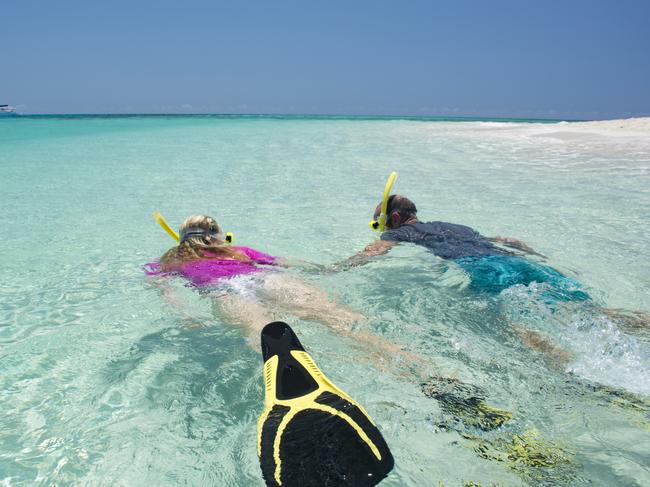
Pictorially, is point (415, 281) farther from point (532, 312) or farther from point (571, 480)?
point (571, 480)

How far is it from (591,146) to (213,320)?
1772 cm

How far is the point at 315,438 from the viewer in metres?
1.88

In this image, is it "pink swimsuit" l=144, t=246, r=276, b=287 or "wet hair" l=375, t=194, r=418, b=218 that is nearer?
"pink swimsuit" l=144, t=246, r=276, b=287

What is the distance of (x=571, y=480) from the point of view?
188 centimetres

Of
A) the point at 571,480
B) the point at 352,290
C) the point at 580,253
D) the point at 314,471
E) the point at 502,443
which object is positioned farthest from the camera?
the point at 580,253

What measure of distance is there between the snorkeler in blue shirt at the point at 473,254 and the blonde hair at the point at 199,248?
1118mm

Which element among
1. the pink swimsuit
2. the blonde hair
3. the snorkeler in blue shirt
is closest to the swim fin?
the pink swimsuit

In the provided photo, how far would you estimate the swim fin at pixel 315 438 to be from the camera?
1.76m

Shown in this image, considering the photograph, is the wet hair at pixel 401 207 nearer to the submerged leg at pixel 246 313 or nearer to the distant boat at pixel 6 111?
the submerged leg at pixel 246 313

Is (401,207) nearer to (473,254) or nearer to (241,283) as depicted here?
(473,254)

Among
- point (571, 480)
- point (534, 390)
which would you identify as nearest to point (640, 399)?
point (534, 390)

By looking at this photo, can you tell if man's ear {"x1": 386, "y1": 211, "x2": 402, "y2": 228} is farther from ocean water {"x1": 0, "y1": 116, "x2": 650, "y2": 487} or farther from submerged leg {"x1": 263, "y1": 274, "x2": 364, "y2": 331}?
submerged leg {"x1": 263, "y1": 274, "x2": 364, "y2": 331}

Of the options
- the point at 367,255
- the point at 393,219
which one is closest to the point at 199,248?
the point at 367,255

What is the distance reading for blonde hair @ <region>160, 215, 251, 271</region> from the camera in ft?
12.7
